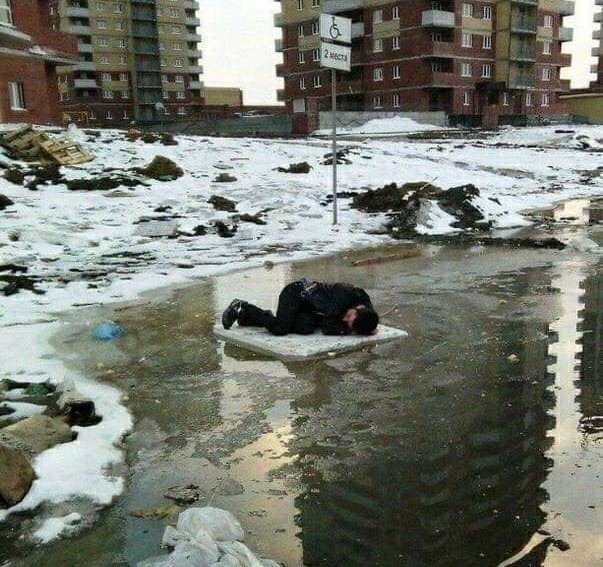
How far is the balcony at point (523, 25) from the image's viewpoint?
5050 centimetres

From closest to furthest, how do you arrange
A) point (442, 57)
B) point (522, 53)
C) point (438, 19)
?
point (438, 19), point (442, 57), point (522, 53)

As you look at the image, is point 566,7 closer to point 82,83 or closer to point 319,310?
point 82,83

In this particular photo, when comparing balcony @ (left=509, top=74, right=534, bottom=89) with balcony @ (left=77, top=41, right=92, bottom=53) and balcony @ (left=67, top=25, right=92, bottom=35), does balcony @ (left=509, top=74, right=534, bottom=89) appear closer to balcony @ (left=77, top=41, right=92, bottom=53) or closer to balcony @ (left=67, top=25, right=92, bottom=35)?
balcony @ (left=77, top=41, right=92, bottom=53)

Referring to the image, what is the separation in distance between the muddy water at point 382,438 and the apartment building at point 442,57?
41839 mm

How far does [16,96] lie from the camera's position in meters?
26.2

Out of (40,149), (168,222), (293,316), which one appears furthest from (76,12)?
(293,316)

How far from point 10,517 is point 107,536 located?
518 millimetres

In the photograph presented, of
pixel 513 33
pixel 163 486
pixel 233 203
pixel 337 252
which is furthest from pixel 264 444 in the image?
pixel 513 33

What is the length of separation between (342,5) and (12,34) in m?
33.7

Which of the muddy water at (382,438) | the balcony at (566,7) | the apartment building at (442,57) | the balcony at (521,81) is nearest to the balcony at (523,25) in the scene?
the apartment building at (442,57)

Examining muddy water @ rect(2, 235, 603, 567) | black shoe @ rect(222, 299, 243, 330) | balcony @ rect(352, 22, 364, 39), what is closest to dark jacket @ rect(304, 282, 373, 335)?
muddy water @ rect(2, 235, 603, 567)

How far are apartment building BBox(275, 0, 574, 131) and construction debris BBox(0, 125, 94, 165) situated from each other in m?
31.5

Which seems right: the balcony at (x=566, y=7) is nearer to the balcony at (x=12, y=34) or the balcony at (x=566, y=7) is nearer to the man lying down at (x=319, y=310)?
the balcony at (x=12, y=34)

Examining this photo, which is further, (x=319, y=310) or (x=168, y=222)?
(x=168, y=222)
